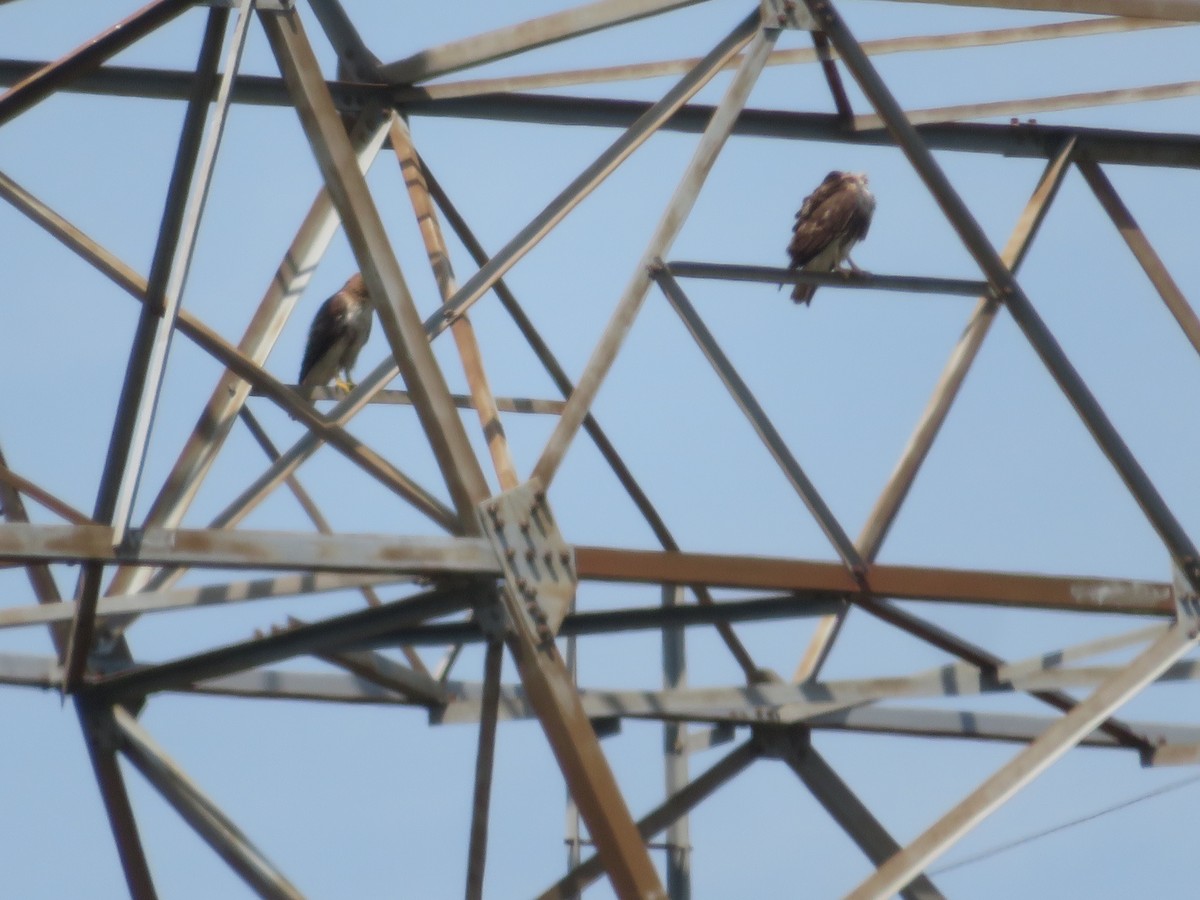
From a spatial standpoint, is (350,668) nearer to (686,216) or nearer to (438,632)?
(438,632)

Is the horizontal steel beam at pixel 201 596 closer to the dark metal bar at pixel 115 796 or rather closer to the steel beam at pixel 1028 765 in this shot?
the dark metal bar at pixel 115 796

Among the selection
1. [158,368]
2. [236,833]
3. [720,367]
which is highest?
[720,367]

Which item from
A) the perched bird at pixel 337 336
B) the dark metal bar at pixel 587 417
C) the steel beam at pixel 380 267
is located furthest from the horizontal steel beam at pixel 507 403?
the perched bird at pixel 337 336

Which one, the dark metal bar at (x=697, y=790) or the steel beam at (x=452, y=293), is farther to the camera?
the dark metal bar at (x=697, y=790)

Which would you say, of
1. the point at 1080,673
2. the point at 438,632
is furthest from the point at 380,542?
the point at 1080,673

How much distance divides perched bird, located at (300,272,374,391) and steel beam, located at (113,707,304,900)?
8084 mm

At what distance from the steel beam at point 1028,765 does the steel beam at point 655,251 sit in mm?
1757

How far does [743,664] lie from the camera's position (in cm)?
954


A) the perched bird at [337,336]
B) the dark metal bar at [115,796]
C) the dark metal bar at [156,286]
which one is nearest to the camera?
the dark metal bar at [156,286]

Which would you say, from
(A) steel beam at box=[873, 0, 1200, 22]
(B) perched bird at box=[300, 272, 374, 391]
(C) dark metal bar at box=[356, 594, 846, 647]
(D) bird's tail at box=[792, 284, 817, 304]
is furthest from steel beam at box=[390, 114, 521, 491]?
(B) perched bird at box=[300, 272, 374, 391]

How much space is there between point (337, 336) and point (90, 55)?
9.34 metres

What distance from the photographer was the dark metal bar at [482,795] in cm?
732

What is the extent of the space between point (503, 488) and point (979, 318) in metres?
2.14

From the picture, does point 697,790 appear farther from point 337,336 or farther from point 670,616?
point 337,336
